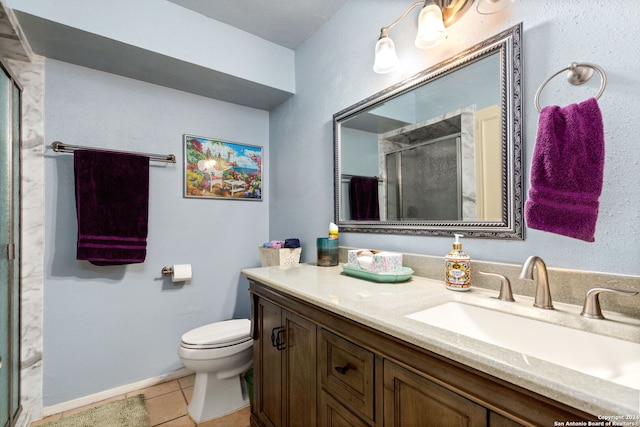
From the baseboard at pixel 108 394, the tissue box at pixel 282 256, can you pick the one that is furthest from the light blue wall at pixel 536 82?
the baseboard at pixel 108 394

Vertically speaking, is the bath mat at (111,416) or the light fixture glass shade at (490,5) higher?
the light fixture glass shade at (490,5)

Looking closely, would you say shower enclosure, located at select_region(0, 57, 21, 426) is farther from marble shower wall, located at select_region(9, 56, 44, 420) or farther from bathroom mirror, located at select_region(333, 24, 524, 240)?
bathroom mirror, located at select_region(333, 24, 524, 240)

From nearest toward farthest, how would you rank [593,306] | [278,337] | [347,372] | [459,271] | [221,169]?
1. [593,306]
2. [347,372]
3. [459,271]
4. [278,337]
5. [221,169]

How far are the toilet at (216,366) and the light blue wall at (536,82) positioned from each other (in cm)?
76

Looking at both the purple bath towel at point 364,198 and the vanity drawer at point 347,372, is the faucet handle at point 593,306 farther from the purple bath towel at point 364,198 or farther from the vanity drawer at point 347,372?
the purple bath towel at point 364,198

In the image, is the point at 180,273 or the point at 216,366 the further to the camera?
the point at 180,273

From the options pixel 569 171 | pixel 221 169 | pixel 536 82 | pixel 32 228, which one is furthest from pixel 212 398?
pixel 536 82

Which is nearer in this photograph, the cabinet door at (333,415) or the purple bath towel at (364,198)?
the cabinet door at (333,415)

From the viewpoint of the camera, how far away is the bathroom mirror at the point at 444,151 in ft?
3.42

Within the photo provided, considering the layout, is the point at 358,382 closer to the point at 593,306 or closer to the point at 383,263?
the point at 383,263

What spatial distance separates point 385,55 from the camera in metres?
1.35

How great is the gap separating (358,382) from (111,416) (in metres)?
1.64

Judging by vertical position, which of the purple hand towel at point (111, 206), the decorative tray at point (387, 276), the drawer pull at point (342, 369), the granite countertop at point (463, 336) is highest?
the purple hand towel at point (111, 206)

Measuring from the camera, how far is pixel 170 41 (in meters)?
1.73
